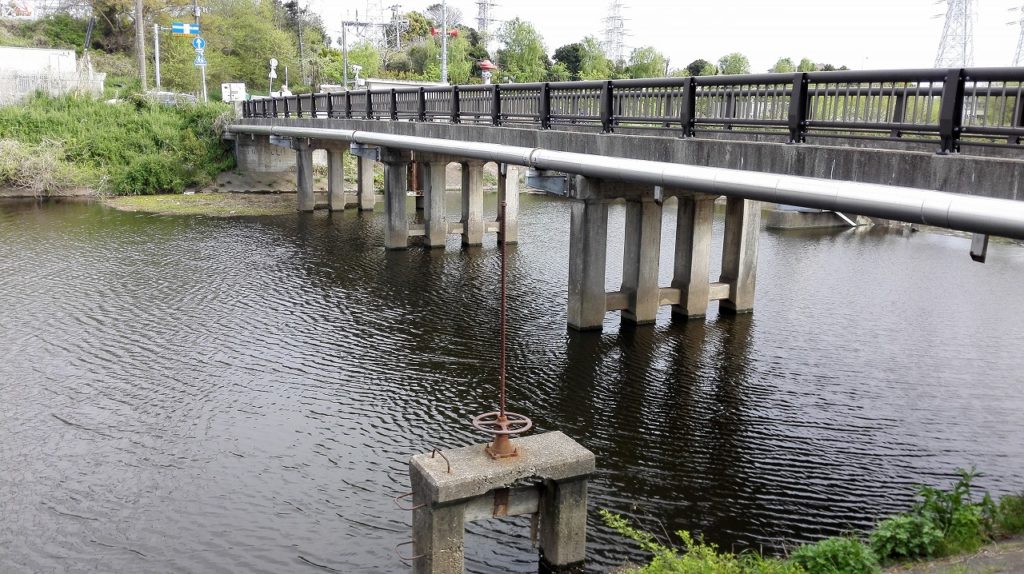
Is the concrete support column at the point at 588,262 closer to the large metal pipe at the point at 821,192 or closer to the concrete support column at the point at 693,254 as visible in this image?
the large metal pipe at the point at 821,192

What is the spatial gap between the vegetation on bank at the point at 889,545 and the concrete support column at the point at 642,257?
328 inches

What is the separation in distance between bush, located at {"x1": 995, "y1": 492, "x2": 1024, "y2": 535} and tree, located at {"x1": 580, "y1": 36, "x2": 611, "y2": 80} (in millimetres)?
59933

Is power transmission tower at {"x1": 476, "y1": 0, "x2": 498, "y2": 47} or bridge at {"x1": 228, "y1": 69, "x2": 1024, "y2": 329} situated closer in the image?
bridge at {"x1": 228, "y1": 69, "x2": 1024, "y2": 329}

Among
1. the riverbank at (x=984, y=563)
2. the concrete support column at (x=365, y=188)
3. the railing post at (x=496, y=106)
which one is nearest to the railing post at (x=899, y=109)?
the riverbank at (x=984, y=563)

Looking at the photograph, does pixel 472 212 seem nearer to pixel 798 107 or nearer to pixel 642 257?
pixel 642 257

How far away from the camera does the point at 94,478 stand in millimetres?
9945

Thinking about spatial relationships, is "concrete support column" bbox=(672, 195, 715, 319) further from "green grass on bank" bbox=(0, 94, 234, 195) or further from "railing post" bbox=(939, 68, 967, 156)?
"green grass on bank" bbox=(0, 94, 234, 195)

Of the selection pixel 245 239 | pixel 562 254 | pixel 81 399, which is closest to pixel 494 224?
pixel 562 254

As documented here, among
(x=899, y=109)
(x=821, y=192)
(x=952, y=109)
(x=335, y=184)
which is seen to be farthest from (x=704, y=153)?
(x=335, y=184)

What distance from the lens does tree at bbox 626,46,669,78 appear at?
67.8 metres

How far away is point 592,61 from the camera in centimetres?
6875

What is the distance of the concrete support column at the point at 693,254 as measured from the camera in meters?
16.4

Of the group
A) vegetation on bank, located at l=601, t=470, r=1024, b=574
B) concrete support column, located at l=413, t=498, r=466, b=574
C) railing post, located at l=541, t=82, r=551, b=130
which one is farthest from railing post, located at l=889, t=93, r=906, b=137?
railing post, located at l=541, t=82, r=551, b=130

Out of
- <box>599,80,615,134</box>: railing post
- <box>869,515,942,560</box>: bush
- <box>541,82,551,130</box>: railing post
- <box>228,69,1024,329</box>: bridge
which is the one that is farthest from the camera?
<box>541,82,551,130</box>: railing post
